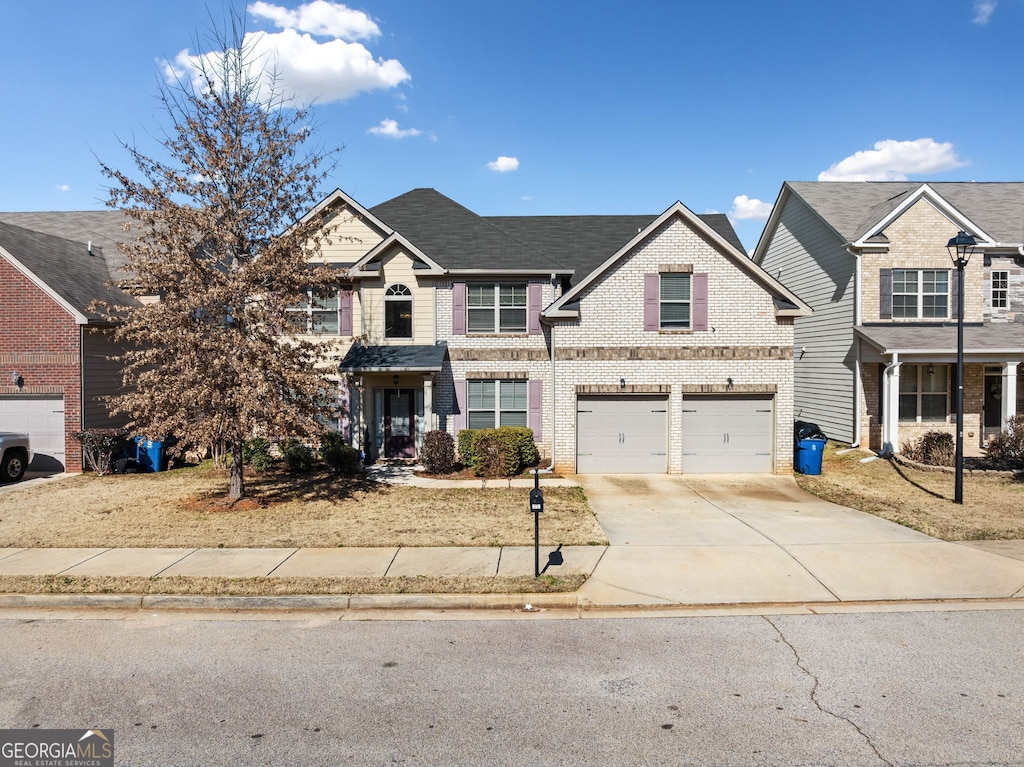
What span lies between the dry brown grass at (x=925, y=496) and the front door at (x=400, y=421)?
432 inches

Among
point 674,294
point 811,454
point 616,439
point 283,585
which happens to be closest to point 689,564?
point 283,585

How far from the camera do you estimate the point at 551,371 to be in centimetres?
1780

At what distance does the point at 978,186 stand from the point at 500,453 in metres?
22.4

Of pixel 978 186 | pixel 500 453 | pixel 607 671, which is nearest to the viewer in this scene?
pixel 607 671

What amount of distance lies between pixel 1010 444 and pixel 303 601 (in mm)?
18448

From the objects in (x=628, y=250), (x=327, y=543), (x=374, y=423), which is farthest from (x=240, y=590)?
(x=628, y=250)

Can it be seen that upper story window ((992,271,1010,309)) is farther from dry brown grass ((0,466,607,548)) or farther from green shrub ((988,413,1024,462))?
dry brown grass ((0,466,607,548))

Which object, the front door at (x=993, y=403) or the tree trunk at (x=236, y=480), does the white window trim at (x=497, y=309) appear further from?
the front door at (x=993, y=403)

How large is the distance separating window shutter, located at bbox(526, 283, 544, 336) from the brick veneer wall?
1271 cm

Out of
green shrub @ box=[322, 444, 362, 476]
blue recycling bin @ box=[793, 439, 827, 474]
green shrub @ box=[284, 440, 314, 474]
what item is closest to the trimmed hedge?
green shrub @ box=[322, 444, 362, 476]

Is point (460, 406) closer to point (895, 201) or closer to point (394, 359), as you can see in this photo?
point (394, 359)

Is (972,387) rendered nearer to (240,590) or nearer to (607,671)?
(607,671)

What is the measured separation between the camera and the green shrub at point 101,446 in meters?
16.6

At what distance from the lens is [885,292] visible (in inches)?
771
